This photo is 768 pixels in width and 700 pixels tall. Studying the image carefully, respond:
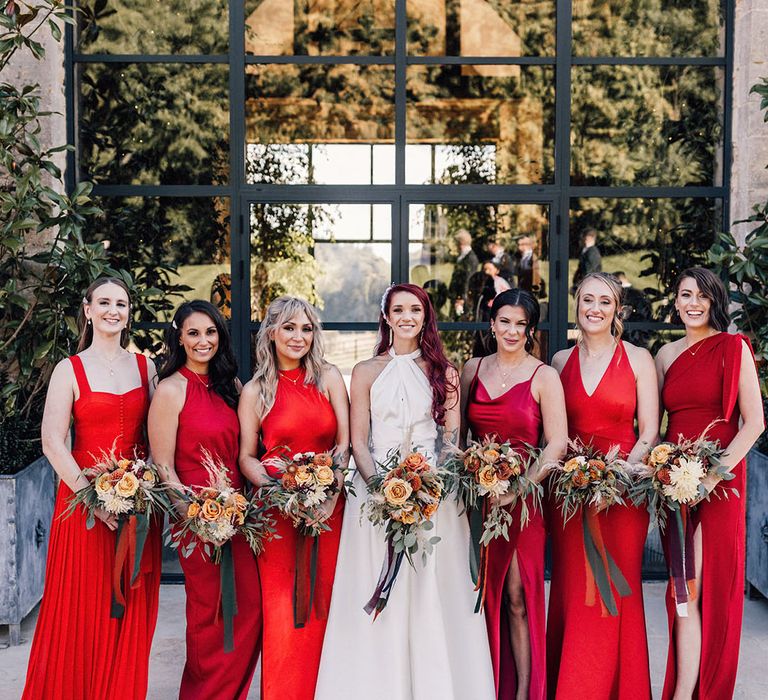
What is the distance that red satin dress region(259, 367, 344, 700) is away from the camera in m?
3.82

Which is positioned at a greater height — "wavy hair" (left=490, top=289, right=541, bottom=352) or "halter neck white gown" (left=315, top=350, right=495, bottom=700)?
"wavy hair" (left=490, top=289, right=541, bottom=352)

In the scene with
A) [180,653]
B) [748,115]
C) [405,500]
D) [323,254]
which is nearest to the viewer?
[405,500]

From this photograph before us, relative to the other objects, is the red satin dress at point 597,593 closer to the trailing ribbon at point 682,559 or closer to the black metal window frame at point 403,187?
the trailing ribbon at point 682,559

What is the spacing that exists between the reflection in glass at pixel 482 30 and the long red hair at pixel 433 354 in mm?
2725

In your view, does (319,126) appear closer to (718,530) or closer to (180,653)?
(180,653)

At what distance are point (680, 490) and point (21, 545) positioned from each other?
351 cm

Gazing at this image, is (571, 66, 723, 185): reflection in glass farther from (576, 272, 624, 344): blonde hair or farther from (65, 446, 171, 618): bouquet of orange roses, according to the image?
(65, 446, 171, 618): bouquet of orange roses

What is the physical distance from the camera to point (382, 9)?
6.03m

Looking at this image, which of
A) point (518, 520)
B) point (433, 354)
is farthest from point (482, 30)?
point (518, 520)

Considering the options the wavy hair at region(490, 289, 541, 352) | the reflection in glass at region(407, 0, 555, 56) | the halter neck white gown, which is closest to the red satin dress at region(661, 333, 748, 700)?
the wavy hair at region(490, 289, 541, 352)

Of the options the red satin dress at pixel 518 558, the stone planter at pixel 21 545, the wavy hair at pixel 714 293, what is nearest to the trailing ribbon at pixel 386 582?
the red satin dress at pixel 518 558

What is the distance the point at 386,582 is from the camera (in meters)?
3.71

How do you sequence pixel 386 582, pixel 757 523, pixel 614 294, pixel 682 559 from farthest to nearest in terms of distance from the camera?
pixel 757 523, pixel 614 294, pixel 682 559, pixel 386 582

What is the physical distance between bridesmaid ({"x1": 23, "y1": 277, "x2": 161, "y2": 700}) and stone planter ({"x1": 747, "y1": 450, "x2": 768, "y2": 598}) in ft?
11.8
